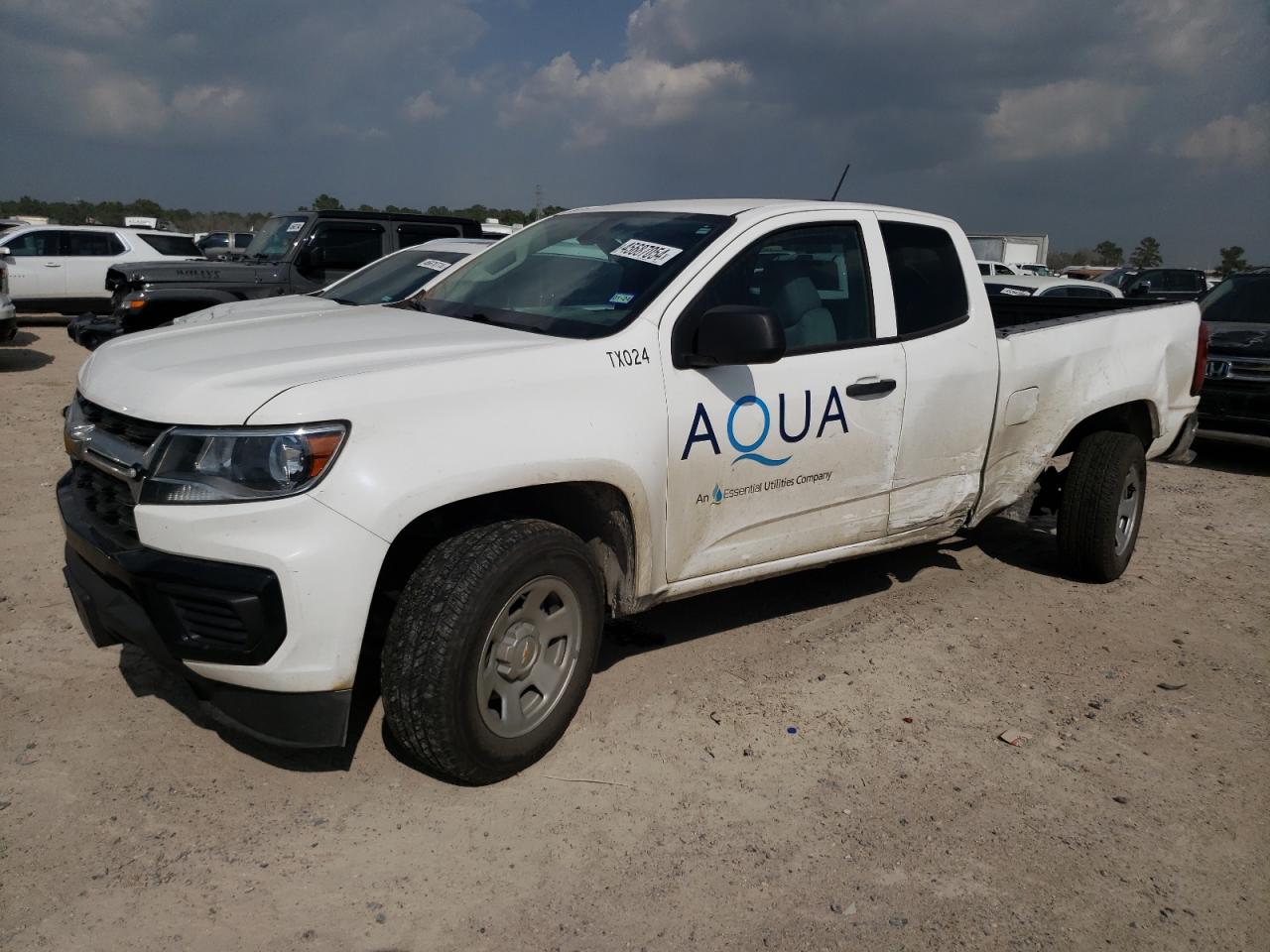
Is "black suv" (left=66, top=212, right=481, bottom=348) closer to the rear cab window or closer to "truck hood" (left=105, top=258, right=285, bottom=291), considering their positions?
"truck hood" (left=105, top=258, right=285, bottom=291)

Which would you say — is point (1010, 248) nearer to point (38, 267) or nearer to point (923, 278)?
point (38, 267)

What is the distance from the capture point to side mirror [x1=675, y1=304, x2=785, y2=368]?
329 centimetres

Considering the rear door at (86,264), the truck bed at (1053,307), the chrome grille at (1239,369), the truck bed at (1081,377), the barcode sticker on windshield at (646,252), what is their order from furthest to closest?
the rear door at (86,264) < the chrome grille at (1239,369) < the truck bed at (1053,307) < the truck bed at (1081,377) < the barcode sticker on windshield at (646,252)

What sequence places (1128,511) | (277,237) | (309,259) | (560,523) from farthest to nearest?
(277,237)
(309,259)
(1128,511)
(560,523)

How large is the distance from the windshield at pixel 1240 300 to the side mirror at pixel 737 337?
7.74 m

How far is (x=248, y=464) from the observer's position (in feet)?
8.76

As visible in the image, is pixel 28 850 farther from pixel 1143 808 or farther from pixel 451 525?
pixel 1143 808

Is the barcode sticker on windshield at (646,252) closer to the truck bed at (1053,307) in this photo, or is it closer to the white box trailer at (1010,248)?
the truck bed at (1053,307)

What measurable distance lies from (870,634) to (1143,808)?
1469mm

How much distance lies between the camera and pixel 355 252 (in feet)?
34.2

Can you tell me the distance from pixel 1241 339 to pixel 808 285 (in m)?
6.66

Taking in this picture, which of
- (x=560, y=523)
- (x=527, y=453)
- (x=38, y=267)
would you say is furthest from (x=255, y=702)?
(x=38, y=267)

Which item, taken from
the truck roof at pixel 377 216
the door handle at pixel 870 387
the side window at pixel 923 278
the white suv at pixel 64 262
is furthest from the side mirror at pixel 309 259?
the door handle at pixel 870 387

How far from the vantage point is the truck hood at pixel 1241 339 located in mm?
8516
